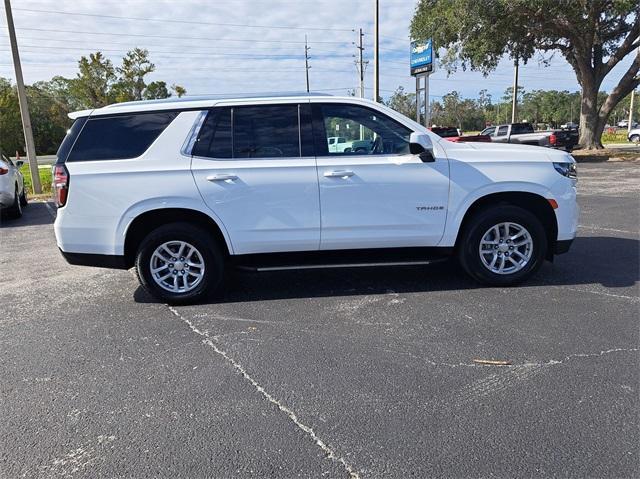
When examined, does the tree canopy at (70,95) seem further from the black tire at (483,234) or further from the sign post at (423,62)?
the black tire at (483,234)

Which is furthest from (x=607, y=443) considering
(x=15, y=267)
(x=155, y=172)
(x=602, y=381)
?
(x=15, y=267)

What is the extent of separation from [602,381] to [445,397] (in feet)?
3.43

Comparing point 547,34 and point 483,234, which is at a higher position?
point 547,34

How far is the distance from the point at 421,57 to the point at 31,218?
64.1 feet

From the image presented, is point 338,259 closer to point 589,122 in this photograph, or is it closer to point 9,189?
point 9,189

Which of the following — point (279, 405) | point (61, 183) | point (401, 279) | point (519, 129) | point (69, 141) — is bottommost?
point (279, 405)

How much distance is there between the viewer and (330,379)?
3.35m

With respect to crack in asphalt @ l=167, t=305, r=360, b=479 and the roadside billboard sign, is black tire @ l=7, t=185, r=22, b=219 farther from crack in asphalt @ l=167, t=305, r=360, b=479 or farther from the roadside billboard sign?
the roadside billboard sign

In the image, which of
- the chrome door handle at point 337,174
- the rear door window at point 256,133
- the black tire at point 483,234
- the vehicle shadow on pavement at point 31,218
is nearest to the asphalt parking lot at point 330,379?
the black tire at point 483,234

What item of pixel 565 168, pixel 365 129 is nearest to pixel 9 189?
pixel 365 129

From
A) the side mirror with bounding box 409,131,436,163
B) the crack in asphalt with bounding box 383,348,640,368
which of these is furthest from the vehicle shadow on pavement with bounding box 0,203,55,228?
the crack in asphalt with bounding box 383,348,640,368

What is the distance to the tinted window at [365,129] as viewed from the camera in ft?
15.8

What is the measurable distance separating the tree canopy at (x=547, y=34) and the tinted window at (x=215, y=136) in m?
18.5

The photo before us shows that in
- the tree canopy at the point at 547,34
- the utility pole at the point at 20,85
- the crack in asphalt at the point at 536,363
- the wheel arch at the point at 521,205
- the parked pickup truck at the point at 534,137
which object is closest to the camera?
the crack in asphalt at the point at 536,363
